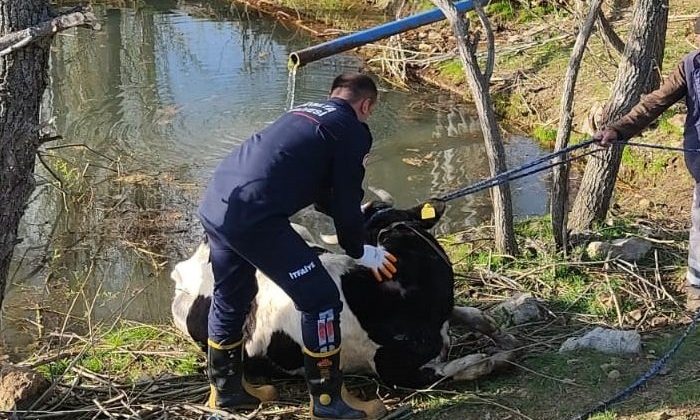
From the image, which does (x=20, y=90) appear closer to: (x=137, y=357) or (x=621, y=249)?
(x=137, y=357)

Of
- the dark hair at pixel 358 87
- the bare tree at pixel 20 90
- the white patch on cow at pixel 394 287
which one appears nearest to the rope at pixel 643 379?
the white patch on cow at pixel 394 287

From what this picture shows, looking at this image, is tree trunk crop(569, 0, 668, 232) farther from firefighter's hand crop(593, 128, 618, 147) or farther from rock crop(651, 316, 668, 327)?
rock crop(651, 316, 668, 327)

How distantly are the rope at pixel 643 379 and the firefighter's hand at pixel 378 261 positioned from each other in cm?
106

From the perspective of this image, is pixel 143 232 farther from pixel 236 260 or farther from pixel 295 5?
pixel 295 5

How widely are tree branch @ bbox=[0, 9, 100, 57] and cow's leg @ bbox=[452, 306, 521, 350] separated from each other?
2.35 meters

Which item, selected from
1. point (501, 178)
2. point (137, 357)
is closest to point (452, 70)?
point (501, 178)

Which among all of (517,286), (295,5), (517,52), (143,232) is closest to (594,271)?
(517,286)

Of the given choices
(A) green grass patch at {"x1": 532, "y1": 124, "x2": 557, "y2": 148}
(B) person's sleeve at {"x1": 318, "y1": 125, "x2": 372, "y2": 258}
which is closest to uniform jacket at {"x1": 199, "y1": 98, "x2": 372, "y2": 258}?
(B) person's sleeve at {"x1": 318, "y1": 125, "x2": 372, "y2": 258}

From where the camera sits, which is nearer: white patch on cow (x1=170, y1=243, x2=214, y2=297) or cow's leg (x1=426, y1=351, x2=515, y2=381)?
cow's leg (x1=426, y1=351, x2=515, y2=381)

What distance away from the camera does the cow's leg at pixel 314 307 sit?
12.5ft

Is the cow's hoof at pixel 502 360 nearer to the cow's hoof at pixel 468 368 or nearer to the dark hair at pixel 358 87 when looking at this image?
the cow's hoof at pixel 468 368

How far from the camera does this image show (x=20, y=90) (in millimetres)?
4211

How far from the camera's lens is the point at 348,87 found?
3.91m

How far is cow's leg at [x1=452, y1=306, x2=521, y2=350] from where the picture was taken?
4762 millimetres
